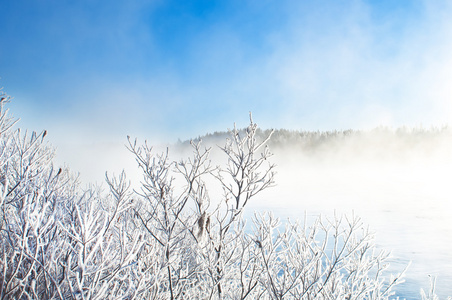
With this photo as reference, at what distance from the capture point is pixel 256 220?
5121 mm

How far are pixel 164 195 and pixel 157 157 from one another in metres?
0.58

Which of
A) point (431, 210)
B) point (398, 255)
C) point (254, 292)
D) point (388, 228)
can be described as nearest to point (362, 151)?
point (431, 210)

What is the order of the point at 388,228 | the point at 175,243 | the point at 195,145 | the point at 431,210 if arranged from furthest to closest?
the point at 431,210 < the point at 388,228 < the point at 195,145 < the point at 175,243

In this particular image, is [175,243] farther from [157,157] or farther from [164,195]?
[157,157]

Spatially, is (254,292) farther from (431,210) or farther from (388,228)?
(431,210)

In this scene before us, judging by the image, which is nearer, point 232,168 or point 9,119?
point 232,168

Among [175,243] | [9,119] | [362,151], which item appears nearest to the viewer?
[175,243]

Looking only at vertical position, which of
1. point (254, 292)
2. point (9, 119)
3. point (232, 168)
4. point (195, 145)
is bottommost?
point (254, 292)

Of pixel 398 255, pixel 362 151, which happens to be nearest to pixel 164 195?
pixel 398 255

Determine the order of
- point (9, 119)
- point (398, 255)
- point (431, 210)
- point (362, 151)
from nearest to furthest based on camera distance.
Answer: point (9, 119) → point (398, 255) → point (431, 210) → point (362, 151)

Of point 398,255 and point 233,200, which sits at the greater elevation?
point 233,200

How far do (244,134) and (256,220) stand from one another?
1.43m

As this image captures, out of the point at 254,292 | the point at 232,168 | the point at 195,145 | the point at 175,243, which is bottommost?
the point at 254,292

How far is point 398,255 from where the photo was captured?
87.7 ft
